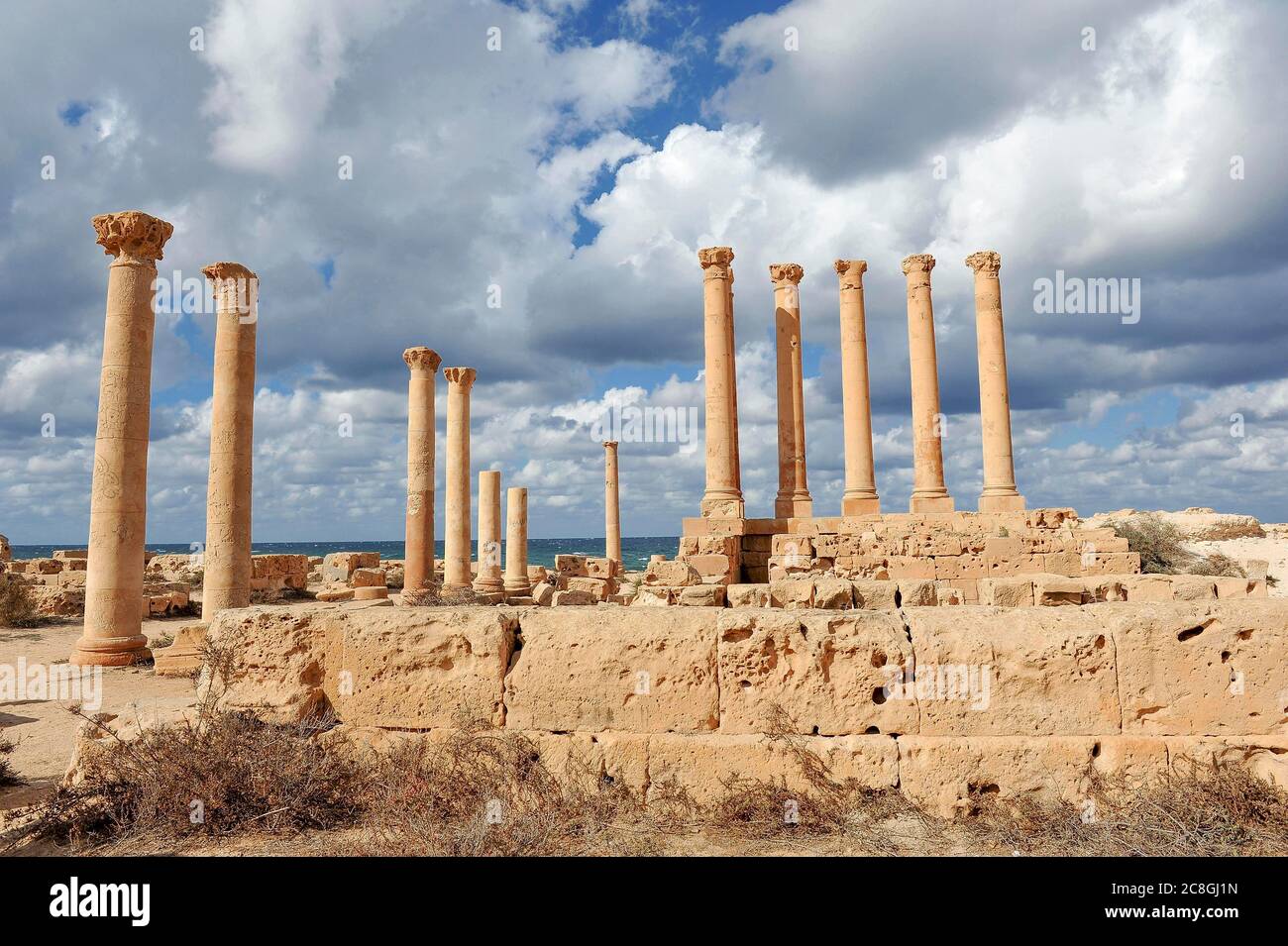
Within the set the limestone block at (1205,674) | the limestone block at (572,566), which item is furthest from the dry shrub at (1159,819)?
the limestone block at (572,566)

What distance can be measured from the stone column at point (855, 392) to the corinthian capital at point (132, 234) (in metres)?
15.7

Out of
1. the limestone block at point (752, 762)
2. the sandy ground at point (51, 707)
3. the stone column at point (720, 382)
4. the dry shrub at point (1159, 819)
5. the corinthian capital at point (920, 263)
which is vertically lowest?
the sandy ground at point (51, 707)

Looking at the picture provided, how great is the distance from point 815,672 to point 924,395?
17.4m

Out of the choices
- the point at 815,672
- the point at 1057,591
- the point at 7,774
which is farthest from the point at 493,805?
the point at 1057,591

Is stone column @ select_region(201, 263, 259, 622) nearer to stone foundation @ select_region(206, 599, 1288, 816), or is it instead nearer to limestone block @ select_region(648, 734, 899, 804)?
stone foundation @ select_region(206, 599, 1288, 816)

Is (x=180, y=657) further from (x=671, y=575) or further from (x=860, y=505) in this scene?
(x=860, y=505)

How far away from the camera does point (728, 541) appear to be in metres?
17.3

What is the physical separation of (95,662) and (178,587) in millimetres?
10263

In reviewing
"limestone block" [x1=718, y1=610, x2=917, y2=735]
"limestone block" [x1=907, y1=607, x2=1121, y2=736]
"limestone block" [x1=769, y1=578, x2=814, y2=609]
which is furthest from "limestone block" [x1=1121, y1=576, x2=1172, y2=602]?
"limestone block" [x1=718, y1=610, x2=917, y2=735]

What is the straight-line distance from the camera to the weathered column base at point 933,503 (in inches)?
787

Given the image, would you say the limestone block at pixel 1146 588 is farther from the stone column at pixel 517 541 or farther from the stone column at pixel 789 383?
the stone column at pixel 517 541

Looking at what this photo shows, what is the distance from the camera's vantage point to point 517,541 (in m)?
25.8
